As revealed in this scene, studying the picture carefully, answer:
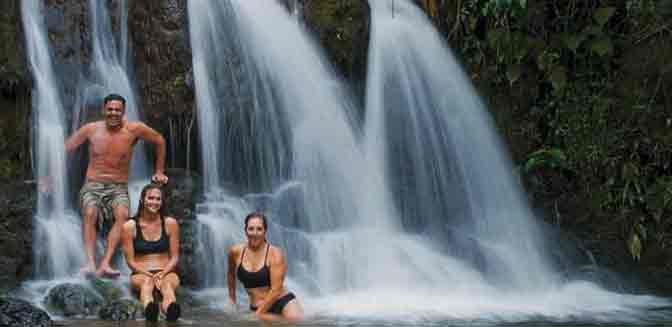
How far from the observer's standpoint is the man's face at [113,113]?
25.7 ft

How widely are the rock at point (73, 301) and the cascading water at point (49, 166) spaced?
1012 millimetres

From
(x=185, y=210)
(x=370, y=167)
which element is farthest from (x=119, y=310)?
(x=370, y=167)

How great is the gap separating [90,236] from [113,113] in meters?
1.14

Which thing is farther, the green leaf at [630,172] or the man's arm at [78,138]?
the green leaf at [630,172]

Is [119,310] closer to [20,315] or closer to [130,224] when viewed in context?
[130,224]

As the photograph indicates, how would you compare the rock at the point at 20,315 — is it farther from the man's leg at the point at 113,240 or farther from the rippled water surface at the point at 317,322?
the man's leg at the point at 113,240

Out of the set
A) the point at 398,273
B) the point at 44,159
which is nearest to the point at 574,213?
the point at 398,273

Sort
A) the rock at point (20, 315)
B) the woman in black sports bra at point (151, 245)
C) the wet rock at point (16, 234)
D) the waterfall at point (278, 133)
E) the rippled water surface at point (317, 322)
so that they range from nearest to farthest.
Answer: the rock at point (20, 315) → the rippled water surface at point (317, 322) → the woman in black sports bra at point (151, 245) → the wet rock at point (16, 234) → the waterfall at point (278, 133)

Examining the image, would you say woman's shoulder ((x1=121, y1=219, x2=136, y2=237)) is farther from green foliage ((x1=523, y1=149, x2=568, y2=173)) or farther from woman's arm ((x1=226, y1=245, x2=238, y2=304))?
green foliage ((x1=523, y1=149, x2=568, y2=173))

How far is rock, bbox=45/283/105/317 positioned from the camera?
21.2 ft

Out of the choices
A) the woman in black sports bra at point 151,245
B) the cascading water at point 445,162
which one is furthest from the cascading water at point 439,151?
the woman in black sports bra at point 151,245

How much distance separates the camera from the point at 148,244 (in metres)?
6.84

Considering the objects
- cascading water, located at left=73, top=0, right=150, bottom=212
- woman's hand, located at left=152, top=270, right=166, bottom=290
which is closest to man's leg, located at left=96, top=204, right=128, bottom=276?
woman's hand, located at left=152, top=270, right=166, bottom=290

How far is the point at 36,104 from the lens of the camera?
8758 mm
